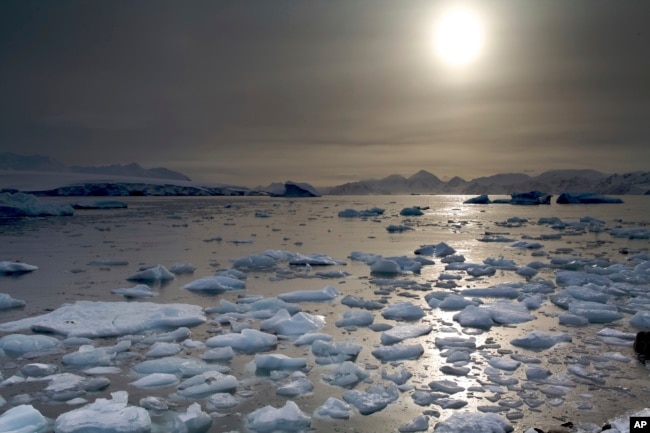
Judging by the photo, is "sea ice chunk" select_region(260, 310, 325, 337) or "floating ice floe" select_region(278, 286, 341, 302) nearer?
"sea ice chunk" select_region(260, 310, 325, 337)

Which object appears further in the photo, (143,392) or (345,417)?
(143,392)

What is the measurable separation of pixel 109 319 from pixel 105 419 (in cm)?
277

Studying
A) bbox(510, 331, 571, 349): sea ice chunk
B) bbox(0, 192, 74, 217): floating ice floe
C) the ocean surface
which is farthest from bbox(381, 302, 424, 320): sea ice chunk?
bbox(0, 192, 74, 217): floating ice floe

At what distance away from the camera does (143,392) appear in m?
3.82

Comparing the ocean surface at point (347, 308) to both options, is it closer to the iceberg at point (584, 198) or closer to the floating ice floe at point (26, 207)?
the floating ice floe at point (26, 207)

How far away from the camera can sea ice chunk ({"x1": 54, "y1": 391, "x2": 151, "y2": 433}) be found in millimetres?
3127

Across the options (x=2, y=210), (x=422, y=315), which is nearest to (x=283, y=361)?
(x=422, y=315)

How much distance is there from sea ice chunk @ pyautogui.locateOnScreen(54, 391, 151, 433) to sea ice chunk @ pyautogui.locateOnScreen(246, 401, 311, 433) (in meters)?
0.67

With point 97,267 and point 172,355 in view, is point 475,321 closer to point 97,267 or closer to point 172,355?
point 172,355

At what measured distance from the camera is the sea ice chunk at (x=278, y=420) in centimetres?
319

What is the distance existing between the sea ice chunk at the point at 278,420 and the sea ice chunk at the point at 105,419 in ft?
2.21

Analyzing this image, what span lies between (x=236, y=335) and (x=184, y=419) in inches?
72.4

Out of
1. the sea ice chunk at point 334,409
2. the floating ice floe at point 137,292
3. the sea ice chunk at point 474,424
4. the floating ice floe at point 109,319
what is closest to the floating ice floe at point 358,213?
the floating ice floe at point 137,292

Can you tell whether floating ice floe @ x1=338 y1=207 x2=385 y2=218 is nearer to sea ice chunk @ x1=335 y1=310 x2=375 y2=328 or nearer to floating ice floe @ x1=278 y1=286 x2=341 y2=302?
floating ice floe @ x1=278 y1=286 x2=341 y2=302
